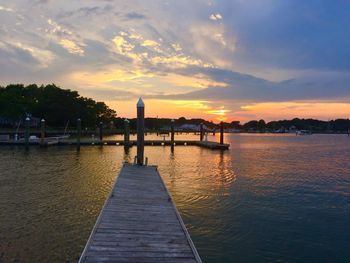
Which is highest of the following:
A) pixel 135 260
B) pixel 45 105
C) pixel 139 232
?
pixel 45 105

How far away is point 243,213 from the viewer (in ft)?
58.9

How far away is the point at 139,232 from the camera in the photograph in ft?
33.1

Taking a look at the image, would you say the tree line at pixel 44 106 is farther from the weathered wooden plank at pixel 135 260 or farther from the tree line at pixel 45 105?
the weathered wooden plank at pixel 135 260

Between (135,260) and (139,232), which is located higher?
(139,232)

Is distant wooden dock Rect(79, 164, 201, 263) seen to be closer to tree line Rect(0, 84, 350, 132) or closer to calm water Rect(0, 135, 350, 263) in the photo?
calm water Rect(0, 135, 350, 263)

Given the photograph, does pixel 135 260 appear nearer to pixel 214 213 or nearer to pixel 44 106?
pixel 214 213

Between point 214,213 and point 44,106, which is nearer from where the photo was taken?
point 214,213

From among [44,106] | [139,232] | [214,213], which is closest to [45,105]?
[44,106]

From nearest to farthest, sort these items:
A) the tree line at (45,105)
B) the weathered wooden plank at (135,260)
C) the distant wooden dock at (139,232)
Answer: the weathered wooden plank at (135,260)
the distant wooden dock at (139,232)
the tree line at (45,105)

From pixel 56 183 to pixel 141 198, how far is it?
12.3 m

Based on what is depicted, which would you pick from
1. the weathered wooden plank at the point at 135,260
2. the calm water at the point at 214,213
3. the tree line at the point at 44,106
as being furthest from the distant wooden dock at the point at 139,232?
the tree line at the point at 44,106

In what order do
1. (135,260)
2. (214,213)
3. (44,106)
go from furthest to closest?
(44,106) → (214,213) → (135,260)

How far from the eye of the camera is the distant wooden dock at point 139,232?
841 centimetres

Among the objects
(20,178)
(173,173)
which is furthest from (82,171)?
(173,173)
